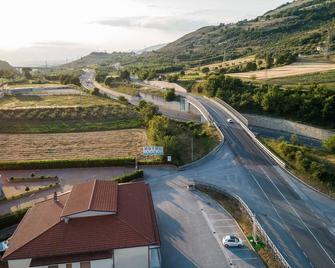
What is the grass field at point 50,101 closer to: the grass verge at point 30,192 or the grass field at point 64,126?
the grass field at point 64,126

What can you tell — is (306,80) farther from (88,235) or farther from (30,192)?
(88,235)

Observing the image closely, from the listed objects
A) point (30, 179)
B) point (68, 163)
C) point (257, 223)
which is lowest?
point (30, 179)

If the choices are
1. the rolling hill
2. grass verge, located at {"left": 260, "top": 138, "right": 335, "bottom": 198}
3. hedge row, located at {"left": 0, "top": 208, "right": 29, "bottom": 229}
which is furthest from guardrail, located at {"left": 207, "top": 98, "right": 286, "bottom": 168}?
the rolling hill

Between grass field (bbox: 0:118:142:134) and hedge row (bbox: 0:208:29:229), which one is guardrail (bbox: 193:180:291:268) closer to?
hedge row (bbox: 0:208:29:229)

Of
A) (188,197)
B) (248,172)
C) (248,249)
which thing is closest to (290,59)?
(248,172)

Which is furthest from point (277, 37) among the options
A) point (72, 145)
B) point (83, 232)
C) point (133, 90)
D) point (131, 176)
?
point (83, 232)

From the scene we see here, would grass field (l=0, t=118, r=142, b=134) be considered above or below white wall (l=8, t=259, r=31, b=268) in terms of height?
above
